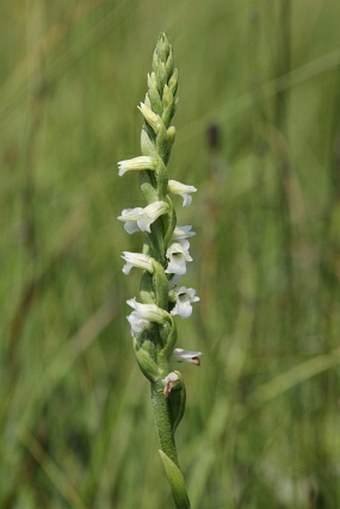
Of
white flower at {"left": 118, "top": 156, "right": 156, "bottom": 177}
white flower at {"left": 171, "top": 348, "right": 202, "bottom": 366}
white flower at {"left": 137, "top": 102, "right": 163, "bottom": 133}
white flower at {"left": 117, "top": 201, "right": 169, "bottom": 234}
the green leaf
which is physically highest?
white flower at {"left": 137, "top": 102, "right": 163, "bottom": 133}

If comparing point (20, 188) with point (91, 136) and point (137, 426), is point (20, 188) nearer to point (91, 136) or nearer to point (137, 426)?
point (91, 136)

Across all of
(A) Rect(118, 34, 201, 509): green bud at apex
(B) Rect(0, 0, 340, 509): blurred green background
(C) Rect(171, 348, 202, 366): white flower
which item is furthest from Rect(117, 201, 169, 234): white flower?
(B) Rect(0, 0, 340, 509): blurred green background

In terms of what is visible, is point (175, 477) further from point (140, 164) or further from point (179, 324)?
point (179, 324)

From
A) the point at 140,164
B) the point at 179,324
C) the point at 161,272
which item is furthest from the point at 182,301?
the point at 179,324

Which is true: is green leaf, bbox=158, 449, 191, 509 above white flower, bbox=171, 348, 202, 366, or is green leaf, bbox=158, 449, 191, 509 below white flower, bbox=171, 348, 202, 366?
below

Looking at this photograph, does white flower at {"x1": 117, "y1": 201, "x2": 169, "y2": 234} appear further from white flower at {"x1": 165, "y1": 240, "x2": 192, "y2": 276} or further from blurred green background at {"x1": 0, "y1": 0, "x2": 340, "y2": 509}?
blurred green background at {"x1": 0, "y1": 0, "x2": 340, "y2": 509}

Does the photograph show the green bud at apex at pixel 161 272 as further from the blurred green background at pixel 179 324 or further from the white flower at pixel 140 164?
the blurred green background at pixel 179 324
